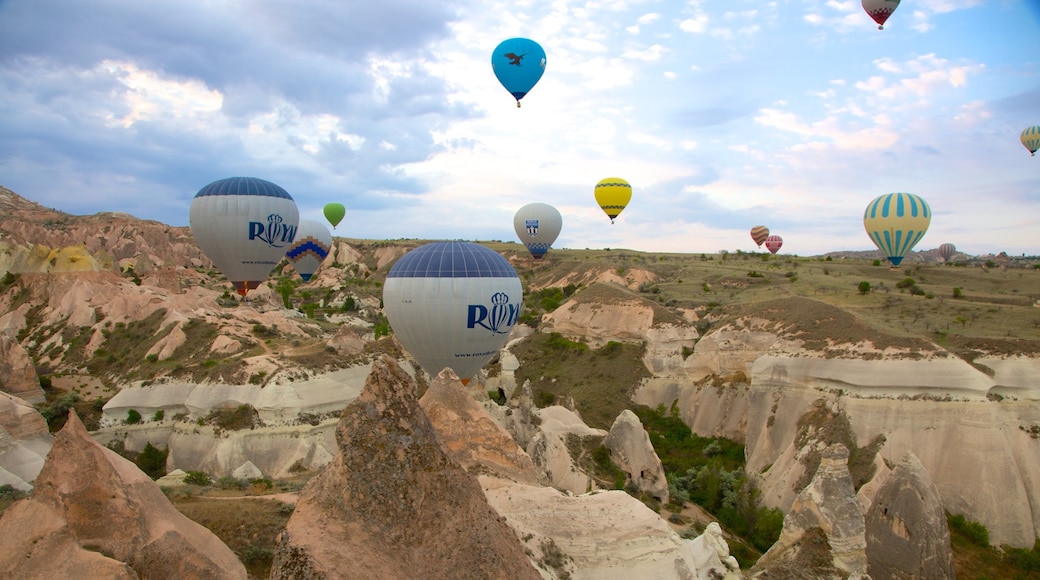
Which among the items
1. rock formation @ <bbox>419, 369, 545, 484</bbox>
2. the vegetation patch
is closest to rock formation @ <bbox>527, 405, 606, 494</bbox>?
rock formation @ <bbox>419, 369, 545, 484</bbox>

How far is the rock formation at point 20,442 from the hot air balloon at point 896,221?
149ft

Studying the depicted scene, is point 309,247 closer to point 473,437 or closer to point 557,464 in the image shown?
point 557,464

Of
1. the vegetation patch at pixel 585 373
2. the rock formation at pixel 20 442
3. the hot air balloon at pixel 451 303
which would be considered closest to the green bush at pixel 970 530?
the vegetation patch at pixel 585 373

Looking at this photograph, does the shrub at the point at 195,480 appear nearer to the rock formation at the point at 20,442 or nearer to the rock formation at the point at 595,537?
the rock formation at the point at 20,442

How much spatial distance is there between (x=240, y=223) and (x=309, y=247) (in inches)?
1422

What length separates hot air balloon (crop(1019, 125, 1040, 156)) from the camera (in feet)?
166

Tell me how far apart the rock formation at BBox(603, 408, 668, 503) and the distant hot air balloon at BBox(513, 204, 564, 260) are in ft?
147

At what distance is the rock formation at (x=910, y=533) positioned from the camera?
12594 millimetres

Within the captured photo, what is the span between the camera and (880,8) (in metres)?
35.8

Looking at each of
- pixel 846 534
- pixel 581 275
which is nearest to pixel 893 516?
pixel 846 534

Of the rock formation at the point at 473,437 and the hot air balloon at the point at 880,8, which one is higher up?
the hot air balloon at the point at 880,8

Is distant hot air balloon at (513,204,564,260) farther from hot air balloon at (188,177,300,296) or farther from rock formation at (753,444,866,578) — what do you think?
rock formation at (753,444,866,578)

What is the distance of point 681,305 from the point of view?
1730 inches

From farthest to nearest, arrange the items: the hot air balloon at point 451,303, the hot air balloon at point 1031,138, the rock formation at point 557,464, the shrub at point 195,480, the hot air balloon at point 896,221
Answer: the hot air balloon at point 1031,138 < the hot air balloon at point 896,221 < the hot air balloon at point 451,303 < the rock formation at point 557,464 < the shrub at point 195,480
